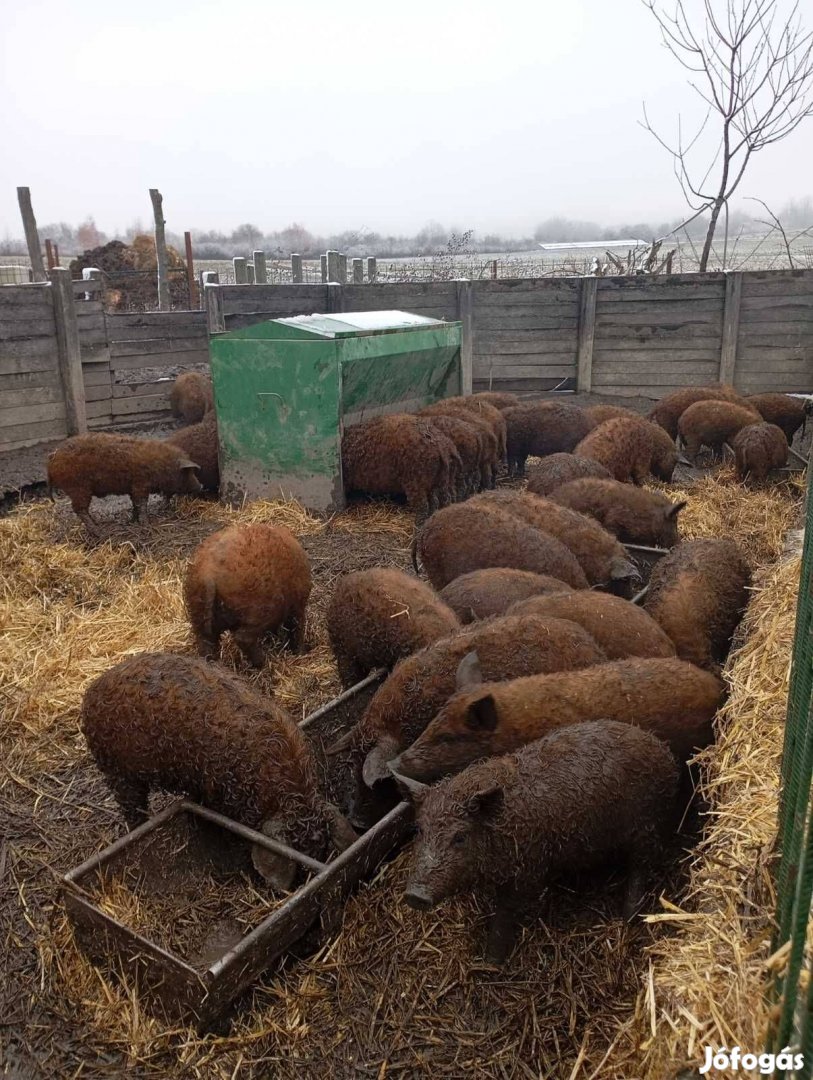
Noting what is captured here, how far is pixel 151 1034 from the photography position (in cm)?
311

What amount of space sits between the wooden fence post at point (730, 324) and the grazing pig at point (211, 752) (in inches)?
415

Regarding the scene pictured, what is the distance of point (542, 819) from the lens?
325cm

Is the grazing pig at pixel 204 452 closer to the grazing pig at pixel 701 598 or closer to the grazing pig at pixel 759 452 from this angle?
the grazing pig at pixel 701 598

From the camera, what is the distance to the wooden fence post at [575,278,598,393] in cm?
1313

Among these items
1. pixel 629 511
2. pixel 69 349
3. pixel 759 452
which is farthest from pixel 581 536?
pixel 69 349

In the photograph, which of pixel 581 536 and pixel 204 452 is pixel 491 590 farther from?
pixel 204 452

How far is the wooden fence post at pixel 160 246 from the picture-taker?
59.6ft

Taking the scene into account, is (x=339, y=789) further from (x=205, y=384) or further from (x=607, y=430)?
(x=205, y=384)

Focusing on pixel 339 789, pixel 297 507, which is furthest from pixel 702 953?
pixel 297 507

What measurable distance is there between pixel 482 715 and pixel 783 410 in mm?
8880

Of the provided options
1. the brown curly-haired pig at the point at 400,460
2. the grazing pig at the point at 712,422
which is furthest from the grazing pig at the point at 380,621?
the grazing pig at the point at 712,422

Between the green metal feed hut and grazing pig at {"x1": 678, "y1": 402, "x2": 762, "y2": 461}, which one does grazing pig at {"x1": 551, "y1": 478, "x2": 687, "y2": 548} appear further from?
grazing pig at {"x1": 678, "y1": 402, "x2": 762, "y2": 461}

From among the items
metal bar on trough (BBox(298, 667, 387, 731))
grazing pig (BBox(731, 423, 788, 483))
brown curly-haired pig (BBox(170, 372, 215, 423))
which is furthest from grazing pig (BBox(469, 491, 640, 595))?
brown curly-haired pig (BBox(170, 372, 215, 423))

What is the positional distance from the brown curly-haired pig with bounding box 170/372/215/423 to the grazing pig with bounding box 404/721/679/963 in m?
9.31
